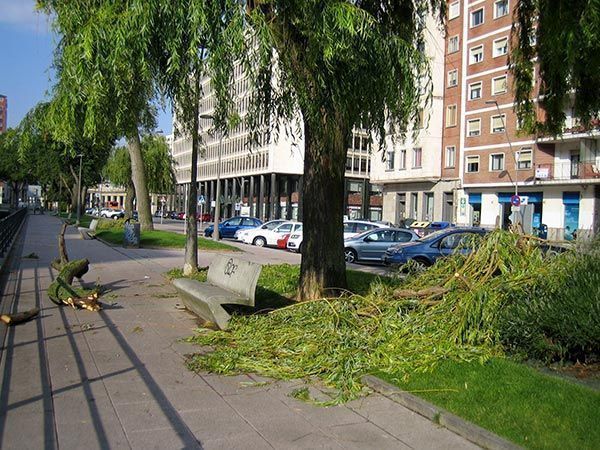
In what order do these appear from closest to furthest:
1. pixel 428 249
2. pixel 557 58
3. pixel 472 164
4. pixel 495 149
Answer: pixel 557 58 < pixel 428 249 < pixel 495 149 < pixel 472 164

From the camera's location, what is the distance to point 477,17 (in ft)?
163

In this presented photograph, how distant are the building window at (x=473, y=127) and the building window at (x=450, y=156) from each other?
2.43m

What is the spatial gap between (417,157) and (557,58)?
158ft

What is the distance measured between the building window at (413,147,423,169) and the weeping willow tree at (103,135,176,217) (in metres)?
22.0

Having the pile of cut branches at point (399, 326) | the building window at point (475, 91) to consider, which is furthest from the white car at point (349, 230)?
the building window at point (475, 91)

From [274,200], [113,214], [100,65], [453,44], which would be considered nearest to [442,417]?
[100,65]

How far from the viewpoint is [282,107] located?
9.25m

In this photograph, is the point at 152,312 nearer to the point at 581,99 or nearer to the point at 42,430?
the point at 42,430

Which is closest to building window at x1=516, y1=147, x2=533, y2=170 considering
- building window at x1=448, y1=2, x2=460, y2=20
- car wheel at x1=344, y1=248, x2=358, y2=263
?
building window at x1=448, y1=2, x2=460, y2=20

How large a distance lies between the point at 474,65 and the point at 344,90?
4623 centimetres

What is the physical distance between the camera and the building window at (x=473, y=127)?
Result: 49.6 m

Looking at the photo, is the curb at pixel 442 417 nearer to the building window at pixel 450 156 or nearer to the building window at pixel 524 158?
the building window at pixel 524 158

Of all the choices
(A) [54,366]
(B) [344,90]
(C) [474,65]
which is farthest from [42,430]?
(C) [474,65]

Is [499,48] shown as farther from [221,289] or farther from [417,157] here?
[221,289]
